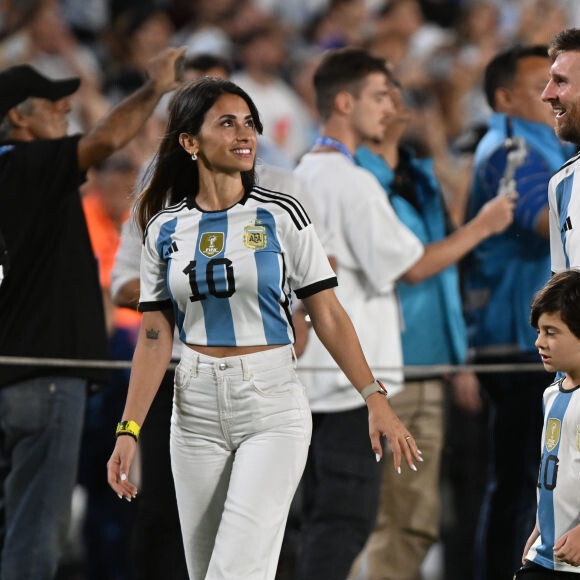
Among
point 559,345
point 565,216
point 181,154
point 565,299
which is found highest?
point 181,154

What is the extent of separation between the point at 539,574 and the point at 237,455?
0.88m

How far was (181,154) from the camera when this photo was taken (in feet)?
12.1

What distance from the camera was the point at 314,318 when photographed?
136 inches

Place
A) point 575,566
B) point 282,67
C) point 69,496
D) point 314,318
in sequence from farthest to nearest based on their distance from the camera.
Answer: point 282,67
point 69,496
point 314,318
point 575,566

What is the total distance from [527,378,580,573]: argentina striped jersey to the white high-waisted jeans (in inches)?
26.5

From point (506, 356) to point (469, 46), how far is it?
544cm

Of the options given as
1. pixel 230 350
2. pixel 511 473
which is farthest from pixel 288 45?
pixel 230 350

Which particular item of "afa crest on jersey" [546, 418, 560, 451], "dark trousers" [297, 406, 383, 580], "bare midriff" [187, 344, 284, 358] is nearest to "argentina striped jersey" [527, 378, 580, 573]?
"afa crest on jersey" [546, 418, 560, 451]

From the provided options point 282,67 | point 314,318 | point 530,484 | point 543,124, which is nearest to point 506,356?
point 530,484

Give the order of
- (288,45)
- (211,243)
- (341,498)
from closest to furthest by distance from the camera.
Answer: (211,243), (341,498), (288,45)

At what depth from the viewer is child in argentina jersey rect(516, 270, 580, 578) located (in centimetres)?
320

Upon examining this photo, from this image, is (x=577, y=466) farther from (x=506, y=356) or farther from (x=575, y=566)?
(x=506, y=356)

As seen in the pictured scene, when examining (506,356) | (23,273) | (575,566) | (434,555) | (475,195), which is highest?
(475,195)

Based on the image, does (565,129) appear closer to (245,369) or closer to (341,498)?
(245,369)
